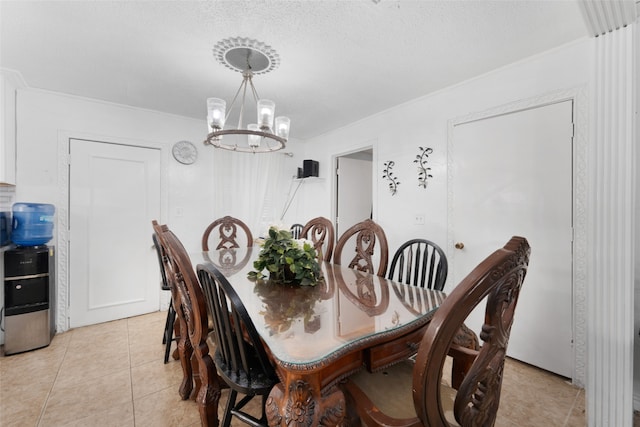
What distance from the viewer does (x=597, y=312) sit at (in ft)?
4.38

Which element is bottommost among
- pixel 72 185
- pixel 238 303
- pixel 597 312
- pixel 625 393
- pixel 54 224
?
pixel 625 393

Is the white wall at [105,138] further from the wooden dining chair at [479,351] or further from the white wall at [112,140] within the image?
the wooden dining chair at [479,351]

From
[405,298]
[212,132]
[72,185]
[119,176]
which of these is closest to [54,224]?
[72,185]

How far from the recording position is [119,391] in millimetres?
1857

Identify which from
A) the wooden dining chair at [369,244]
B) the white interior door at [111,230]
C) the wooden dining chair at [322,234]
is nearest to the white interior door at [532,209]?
the wooden dining chair at [369,244]

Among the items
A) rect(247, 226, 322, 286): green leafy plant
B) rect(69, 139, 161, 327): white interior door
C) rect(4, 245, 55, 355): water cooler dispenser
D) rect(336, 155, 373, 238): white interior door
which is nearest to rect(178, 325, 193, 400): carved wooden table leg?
rect(247, 226, 322, 286): green leafy plant

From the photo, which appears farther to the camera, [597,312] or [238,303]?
[597,312]

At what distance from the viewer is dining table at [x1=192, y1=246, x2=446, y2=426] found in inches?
34.1

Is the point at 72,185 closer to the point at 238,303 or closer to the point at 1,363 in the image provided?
the point at 1,363

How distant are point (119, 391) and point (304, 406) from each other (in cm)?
175

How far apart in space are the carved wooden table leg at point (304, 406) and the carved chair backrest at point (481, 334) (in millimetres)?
334

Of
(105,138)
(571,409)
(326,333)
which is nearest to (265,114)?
(326,333)

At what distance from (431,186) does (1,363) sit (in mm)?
4022

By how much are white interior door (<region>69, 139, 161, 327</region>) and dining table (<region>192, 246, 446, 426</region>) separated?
225cm
